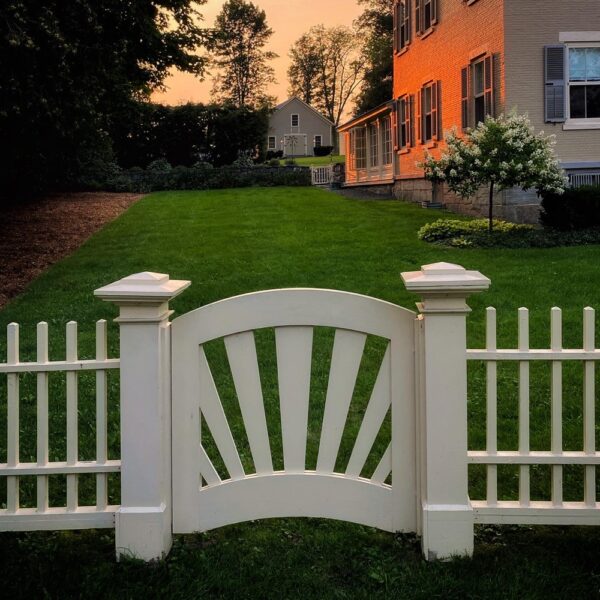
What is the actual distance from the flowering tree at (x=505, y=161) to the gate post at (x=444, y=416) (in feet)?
35.8

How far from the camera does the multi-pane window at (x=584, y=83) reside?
1638 centimetres

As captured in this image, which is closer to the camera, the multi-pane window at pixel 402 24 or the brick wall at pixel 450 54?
the brick wall at pixel 450 54

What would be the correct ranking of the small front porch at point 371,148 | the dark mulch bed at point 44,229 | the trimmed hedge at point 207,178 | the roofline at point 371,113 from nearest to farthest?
the dark mulch bed at point 44,229 → the roofline at point 371,113 → the small front porch at point 371,148 → the trimmed hedge at point 207,178

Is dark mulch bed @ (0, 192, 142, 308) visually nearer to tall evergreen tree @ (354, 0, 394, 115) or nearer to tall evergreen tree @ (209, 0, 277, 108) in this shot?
tall evergreen tree @ (354, 0, 394, 115)

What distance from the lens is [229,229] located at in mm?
15711

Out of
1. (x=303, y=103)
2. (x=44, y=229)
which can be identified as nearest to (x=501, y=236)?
(x=44, y=229)

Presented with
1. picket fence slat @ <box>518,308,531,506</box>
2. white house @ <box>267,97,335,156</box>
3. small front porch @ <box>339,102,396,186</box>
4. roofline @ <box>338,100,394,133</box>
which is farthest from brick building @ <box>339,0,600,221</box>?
white house @ <box>267,97,335,156</box>

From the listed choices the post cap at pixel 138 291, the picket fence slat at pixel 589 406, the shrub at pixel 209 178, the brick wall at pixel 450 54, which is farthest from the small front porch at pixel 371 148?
the post cap at pixel 138 291

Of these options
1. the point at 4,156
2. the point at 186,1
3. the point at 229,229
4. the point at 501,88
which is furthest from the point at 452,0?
the point at 4,156

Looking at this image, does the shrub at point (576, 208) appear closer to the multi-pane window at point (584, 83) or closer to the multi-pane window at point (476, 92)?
the multi-pane window at point (584, 83)

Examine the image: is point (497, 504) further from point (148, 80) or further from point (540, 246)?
point (148, 80)

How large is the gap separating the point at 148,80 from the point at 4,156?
359 cm

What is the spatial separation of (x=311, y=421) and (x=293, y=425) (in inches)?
79.2

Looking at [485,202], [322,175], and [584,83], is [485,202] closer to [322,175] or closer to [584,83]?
[584,83]
